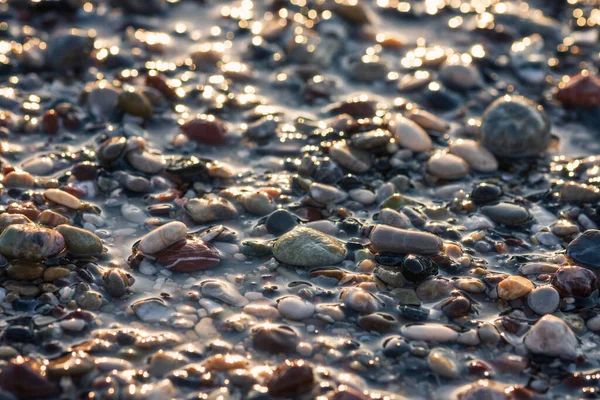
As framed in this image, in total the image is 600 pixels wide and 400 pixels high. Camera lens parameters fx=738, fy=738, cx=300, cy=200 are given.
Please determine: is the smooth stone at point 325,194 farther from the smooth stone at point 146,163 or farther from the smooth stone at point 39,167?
the smooth stone at point 39,167

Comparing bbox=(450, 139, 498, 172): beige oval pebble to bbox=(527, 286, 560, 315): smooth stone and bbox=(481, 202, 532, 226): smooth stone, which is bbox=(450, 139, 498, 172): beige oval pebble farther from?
bbox=(527, 286, 560, 315): smooth stone

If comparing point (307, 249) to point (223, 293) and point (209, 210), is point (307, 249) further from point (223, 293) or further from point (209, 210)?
point (209, 210)

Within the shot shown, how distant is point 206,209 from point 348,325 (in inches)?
48.2

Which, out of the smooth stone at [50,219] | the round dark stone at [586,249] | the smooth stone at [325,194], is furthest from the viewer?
the smooth stone at [325,194]

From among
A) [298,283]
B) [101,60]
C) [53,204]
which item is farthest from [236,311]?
[101,60]

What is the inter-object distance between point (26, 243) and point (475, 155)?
9.60 feet

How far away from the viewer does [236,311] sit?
145 inches

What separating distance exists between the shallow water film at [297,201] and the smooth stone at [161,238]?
0.02 metres

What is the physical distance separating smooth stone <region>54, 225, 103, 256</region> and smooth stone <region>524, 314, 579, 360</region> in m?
2.28

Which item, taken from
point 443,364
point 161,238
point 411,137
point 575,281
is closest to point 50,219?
point 161,238

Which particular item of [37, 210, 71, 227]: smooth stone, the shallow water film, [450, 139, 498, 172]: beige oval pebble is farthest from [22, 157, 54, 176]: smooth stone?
[450, 139, 498, 172]: beige oval pebble

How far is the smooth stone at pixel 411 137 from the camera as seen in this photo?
5.10m

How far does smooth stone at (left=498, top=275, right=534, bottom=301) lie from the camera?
12.5ft

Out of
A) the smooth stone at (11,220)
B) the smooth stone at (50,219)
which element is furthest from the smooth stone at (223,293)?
the smooth stone at (11,220)
